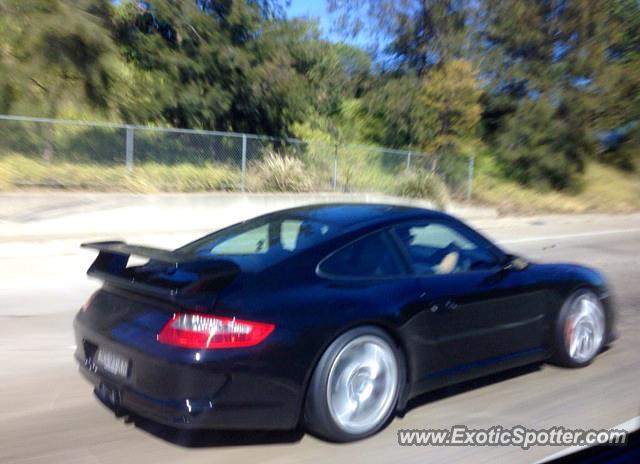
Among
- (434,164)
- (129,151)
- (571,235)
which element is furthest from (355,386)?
(434,164)

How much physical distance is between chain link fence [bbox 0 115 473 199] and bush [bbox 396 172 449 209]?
0.25m

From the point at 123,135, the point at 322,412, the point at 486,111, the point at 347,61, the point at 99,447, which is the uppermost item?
the point at 347,61

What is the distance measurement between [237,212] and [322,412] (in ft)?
41.0

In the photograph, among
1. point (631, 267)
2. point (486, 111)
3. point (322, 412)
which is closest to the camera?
point (322, 412)

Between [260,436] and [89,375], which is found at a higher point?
[89,375]

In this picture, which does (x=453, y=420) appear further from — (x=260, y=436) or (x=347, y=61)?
(x=347, y=61)

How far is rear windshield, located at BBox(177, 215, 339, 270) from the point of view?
184 inches

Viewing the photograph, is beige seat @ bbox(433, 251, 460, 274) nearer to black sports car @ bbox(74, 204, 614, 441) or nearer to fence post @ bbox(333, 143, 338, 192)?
black sports car @ bbox(74, 204, 614, 441)

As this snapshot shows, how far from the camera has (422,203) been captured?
20.7 meters

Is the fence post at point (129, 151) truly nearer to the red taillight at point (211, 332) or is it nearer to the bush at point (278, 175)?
the bush at point (278, 175)

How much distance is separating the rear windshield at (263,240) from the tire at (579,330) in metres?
2.20

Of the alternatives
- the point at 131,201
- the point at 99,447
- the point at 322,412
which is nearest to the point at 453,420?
the point at 322,412

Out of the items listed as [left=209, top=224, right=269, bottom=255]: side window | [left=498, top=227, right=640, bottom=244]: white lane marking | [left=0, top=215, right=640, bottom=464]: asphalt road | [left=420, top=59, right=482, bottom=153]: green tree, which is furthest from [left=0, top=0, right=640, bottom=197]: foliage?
[left=209, top=224, right=269, bottom=255]: side window

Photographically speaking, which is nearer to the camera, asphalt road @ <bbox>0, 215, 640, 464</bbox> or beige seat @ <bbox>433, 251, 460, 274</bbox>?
asphalt road @ <bbox>0, 215, 640, 464</bbox>
